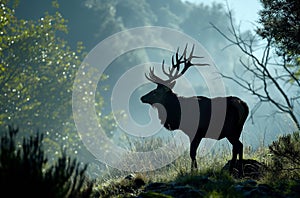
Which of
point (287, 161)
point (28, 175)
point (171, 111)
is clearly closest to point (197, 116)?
point (171, 111)

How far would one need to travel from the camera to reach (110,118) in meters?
39.2

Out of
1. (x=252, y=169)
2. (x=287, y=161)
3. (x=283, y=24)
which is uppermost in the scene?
(x=283, y=24)

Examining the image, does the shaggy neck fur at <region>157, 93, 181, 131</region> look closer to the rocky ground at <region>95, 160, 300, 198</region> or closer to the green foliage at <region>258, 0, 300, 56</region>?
the rocky ground at <region>95, 160, 300, 198</region>

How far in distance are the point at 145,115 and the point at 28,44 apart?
5233 centimetres

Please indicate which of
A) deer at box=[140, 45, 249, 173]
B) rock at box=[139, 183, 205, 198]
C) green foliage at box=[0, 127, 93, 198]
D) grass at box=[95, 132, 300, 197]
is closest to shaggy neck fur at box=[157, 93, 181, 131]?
deer at box=[140, 45, 249, 173]

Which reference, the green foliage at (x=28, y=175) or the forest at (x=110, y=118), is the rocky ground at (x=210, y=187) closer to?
the forest at (x=110, y=118)

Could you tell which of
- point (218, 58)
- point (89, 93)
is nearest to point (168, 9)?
point (218, 58)

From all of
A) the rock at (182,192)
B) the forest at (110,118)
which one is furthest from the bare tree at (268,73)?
the rock at (182,192)

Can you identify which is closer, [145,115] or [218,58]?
[145,115]

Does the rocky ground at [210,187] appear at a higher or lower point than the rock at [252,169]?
lower

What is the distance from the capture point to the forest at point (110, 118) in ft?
17.0

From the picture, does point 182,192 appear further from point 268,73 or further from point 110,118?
point 110,118

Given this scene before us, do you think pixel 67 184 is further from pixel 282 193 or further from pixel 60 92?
pixel 60 92

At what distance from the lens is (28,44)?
1086 inches
